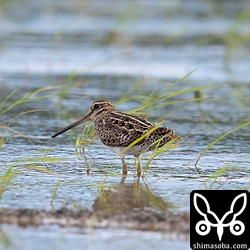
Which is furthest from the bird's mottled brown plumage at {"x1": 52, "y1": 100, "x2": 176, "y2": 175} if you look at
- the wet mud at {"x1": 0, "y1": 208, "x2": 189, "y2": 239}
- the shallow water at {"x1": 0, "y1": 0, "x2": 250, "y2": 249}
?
the wet mud at {"x1": 0, "y1": 208, "x2": 189, "y2": 239}

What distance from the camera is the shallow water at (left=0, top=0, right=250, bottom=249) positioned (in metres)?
6.83

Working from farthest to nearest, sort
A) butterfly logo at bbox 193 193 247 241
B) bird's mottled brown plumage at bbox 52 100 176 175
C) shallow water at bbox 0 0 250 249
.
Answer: bird's mottled brown plumage at bbox 52 100 176 175 < shallow water at bbox 0 0 250 249 < butterfly logo at bbox 193 193 247 241

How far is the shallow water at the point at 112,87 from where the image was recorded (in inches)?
269

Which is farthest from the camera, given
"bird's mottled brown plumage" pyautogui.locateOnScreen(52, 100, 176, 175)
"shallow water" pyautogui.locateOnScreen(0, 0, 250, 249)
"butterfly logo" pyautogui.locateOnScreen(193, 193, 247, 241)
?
"bird's mottled brown plumage" pyautogui.locateOnScreen(52, 100, 176, 175)

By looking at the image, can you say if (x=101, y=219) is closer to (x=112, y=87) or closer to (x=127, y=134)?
(x=127, y=134)

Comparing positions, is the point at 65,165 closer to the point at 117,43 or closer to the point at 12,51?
the point at 12,51

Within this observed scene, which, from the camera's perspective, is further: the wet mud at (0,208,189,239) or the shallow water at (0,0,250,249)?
the shallow water at (0,0,250,249)

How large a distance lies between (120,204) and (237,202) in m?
0.92

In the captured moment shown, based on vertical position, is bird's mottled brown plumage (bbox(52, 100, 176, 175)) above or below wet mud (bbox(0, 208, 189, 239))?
above

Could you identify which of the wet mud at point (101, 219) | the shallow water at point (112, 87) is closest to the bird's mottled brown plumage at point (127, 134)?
the shallow water at point (112, 87)

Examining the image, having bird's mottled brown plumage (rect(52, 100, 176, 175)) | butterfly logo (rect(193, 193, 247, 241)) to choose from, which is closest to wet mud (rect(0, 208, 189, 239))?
butterfly logo (rect(193, 193, 247, 241))

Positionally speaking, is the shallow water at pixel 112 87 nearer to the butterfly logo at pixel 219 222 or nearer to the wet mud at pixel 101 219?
the wet mud at pixel 101 219

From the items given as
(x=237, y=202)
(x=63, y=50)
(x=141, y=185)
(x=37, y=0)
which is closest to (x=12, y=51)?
(x=63, y=50)

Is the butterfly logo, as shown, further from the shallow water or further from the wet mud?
the shallow water
